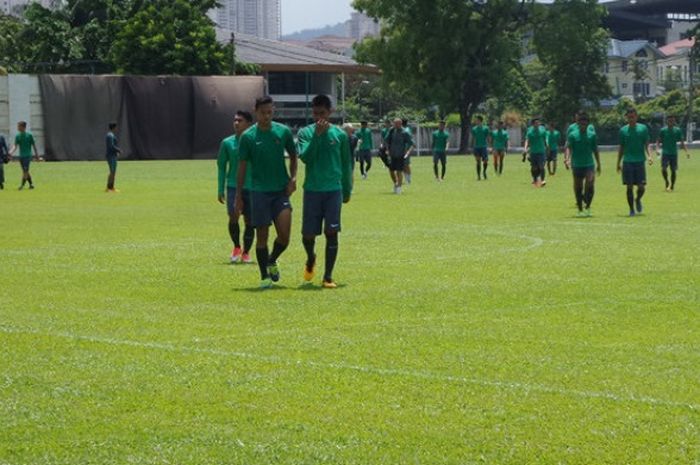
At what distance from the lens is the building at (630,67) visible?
154 meters

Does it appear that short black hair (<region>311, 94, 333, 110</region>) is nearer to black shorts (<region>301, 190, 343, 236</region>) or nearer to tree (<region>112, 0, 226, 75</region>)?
black shorts (<region>301, 190, 343, 236</region>)

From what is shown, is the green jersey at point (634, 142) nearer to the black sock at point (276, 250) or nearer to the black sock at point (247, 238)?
the black sock at point (247, 238)

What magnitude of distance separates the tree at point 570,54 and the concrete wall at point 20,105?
30993 mm

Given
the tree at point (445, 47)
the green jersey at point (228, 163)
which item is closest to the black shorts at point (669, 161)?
the green jersey at point (228, 163)

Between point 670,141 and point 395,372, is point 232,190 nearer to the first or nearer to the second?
point 395,372

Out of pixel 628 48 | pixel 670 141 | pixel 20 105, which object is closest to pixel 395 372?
pixel 670 141

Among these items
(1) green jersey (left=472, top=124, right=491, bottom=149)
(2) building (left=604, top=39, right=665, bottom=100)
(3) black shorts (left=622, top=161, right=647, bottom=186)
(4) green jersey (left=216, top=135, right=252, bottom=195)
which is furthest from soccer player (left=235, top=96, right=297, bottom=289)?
(2) building (left=604, top=39, right=665, bottom=100)

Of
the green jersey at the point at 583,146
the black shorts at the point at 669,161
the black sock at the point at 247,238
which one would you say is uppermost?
the green jersey at the point at 583,146

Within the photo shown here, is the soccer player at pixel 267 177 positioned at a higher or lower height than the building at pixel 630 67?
lower

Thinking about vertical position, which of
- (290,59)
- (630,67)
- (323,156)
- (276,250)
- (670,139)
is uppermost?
(630,67)

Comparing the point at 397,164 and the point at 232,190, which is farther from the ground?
the point at 232,190

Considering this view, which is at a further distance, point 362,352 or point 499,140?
point 499,140

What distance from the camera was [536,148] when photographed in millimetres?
40250

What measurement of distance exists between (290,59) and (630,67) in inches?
2072
